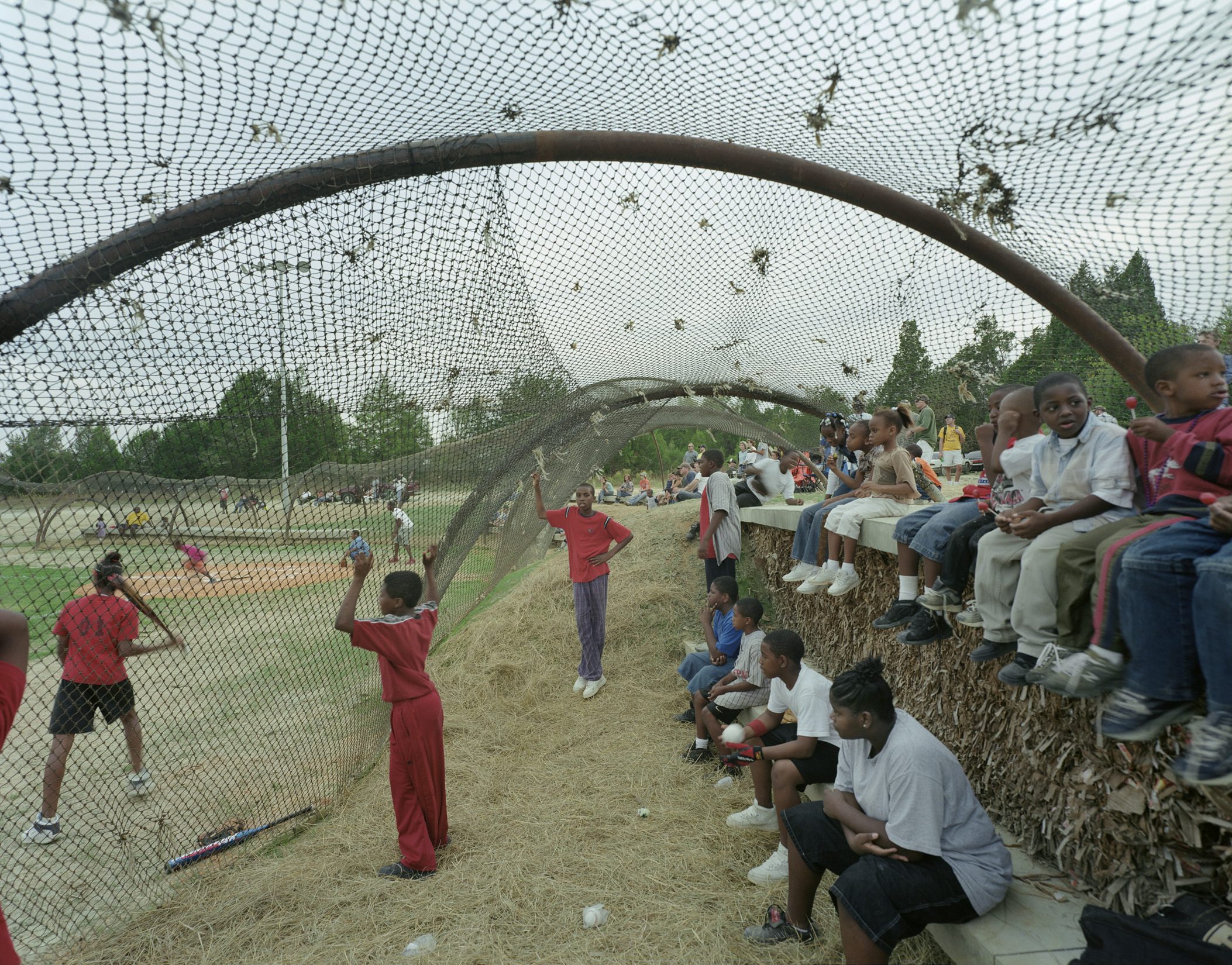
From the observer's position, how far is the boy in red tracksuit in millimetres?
3535

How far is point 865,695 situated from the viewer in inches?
97.9

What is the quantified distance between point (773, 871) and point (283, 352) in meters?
3.27

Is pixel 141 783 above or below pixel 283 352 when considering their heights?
below

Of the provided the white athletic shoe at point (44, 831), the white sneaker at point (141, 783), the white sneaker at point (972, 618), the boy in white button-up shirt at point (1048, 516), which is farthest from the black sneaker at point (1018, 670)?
the white athletic shoe at point (44, 831)

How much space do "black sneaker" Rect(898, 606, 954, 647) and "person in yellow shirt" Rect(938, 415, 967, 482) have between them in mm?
7947

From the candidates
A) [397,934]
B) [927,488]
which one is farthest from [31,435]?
[927,488]

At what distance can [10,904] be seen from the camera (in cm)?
342

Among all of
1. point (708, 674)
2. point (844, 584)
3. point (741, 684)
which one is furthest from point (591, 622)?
point (844, 584)

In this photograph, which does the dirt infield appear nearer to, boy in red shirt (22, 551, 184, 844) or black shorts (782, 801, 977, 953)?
boy in red shirt (22, 551, 184, 844)

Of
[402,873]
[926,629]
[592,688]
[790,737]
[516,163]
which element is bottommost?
[592,688]

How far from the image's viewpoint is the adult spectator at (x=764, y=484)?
311 inches

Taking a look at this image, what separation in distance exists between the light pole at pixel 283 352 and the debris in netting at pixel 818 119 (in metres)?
2.26

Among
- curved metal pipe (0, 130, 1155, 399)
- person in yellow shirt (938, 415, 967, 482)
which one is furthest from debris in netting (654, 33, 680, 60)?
person in yellow shirt (938, 415, 967, 482)

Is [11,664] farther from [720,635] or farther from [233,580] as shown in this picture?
[720,635]
